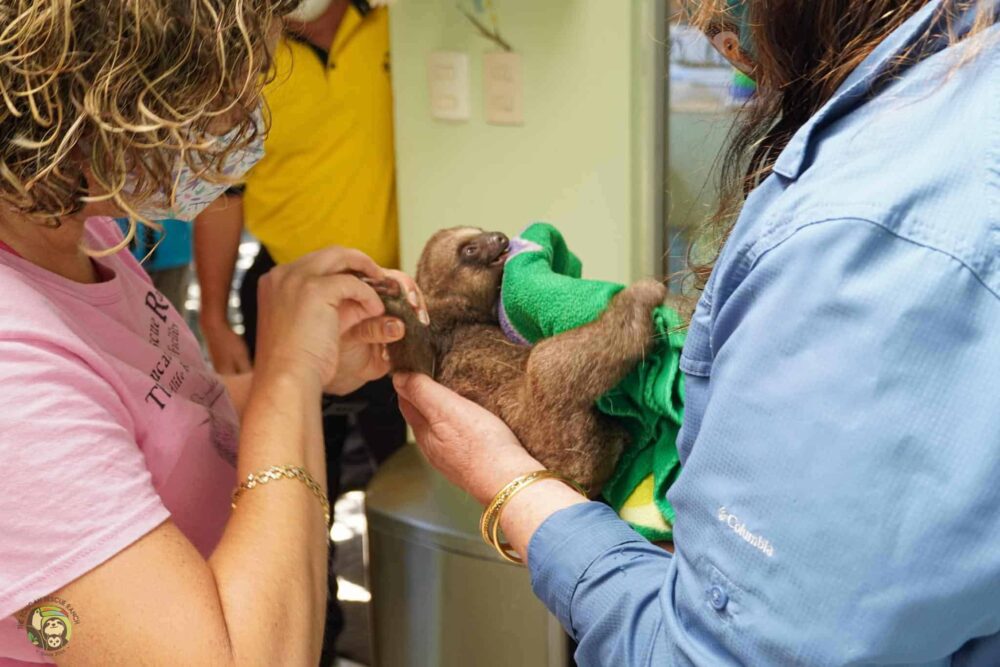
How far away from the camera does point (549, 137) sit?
6.46ft

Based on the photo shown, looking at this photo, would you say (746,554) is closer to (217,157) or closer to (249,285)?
(217,157)

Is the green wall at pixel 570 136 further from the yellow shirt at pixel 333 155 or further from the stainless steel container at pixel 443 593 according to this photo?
the stainless steel container at pixel 443 593

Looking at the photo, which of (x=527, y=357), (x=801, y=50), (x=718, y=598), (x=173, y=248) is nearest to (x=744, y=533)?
(x=718, y=598)

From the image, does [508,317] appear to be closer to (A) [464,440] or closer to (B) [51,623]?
(A) [464,440]

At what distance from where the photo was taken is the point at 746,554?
57 centimetres

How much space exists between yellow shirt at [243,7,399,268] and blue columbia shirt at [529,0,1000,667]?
Result: 1621 mm

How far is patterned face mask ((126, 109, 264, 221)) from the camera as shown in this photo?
0.86 meters

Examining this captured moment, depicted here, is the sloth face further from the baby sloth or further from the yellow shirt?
the yellow shirt

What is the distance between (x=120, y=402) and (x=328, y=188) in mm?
1344

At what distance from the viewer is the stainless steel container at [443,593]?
4.59 ft

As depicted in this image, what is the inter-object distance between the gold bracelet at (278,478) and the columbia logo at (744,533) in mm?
456

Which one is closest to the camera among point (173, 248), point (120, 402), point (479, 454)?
point (120, 402)

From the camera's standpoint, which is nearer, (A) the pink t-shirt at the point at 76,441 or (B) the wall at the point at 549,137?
(A) the pink t-shirt at the point at 76,441

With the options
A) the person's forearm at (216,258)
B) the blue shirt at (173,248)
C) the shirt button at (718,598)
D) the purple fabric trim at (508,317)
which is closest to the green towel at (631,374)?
the purple fabric trim at (508,317)
